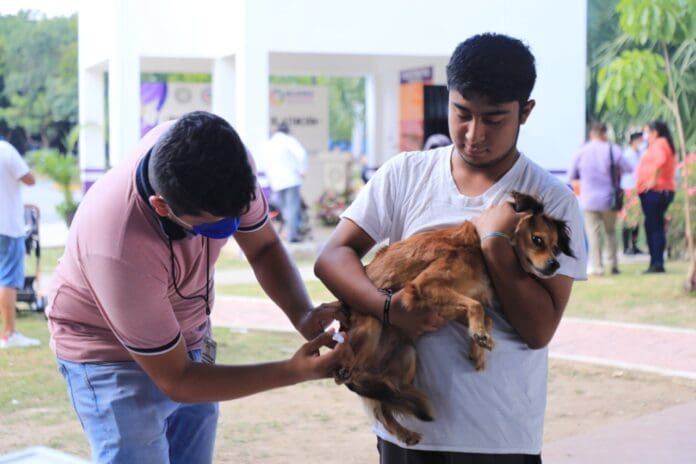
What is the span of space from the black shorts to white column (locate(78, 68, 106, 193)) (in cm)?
1580

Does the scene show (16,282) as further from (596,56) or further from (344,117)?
(344,117)

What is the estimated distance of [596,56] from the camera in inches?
1088

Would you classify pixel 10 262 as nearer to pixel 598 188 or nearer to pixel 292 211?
pixel 292 211

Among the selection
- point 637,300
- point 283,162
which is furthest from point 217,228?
point 283,162

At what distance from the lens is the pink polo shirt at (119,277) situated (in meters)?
2.48

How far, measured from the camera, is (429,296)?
2684mm

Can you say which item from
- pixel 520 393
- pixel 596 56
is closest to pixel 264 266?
pixel 520 393

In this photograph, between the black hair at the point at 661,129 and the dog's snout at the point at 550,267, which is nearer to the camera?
the dog's snout at the point at 550,267

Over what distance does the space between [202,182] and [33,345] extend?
265 inches

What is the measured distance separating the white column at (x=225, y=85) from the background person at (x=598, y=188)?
21.1 ft

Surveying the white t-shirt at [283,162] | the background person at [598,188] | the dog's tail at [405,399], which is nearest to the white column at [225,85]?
the white t-shirt at [283,162]

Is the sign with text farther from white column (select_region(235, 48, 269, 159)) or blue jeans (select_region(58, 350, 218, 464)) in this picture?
blue jeans (select_region(58, 350, 218, 464))

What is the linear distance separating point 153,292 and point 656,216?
11703 millimetres

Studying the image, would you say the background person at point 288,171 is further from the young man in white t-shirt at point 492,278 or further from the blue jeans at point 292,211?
the young man in white t-shirt at point 492,278
